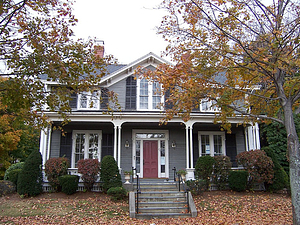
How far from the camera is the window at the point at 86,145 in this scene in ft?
50.1

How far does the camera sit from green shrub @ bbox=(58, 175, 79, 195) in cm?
1213

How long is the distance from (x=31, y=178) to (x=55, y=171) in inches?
41.2

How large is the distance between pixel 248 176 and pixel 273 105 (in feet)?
15.3

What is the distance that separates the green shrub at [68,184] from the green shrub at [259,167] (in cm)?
791

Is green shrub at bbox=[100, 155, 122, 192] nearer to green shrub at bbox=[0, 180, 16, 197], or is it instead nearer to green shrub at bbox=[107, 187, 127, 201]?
green shrub at bbox=[107, 187, 127, 201]

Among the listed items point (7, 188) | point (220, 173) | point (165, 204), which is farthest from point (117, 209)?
point (7, 188)

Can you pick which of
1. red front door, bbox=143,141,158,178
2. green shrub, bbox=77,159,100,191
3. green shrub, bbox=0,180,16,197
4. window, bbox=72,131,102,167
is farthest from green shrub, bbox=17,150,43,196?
red front door, bbox=143,141,158,178

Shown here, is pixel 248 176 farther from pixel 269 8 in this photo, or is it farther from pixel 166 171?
pixel 269 8

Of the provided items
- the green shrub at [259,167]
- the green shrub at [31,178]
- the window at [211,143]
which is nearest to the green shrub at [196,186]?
the green shrub at [259,167]

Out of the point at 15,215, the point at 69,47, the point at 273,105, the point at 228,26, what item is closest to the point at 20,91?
the point at 69,47

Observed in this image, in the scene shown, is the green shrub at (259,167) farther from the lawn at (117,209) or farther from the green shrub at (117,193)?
the green shrub at (117,193)

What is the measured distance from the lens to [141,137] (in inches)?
609

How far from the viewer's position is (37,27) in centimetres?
733

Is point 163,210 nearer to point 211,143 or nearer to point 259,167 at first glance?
point 259,167
